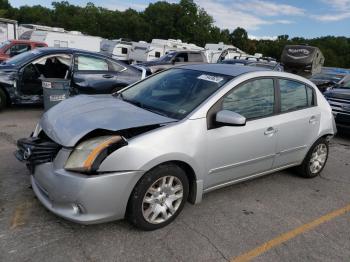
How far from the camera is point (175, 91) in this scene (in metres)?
3.83

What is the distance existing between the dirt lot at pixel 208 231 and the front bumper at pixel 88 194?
0.26 meters

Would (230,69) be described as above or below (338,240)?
above

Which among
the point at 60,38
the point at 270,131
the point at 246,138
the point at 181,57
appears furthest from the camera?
the point at 60,38

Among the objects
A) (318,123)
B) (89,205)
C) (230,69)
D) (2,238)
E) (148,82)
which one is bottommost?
(2,238)

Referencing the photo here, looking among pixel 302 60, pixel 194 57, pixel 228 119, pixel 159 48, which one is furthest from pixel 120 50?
pixel 228 119

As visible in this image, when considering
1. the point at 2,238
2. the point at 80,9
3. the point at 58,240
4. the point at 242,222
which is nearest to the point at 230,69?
the point at 242,222

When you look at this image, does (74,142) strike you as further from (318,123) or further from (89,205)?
(318,123)

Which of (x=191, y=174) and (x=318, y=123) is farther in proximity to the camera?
(x=318, y=123)

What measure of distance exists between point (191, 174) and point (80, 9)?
291 ft

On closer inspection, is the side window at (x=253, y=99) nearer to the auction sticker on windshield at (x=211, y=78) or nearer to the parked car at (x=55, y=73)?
the auction sticker on windshield at (x=211, y=78)

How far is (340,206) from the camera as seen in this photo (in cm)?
412

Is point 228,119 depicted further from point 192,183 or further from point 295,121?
point 295,121

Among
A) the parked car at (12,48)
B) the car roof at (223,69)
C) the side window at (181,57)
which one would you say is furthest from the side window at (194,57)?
the car roof at (223,69)

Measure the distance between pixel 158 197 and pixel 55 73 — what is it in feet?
19.1
